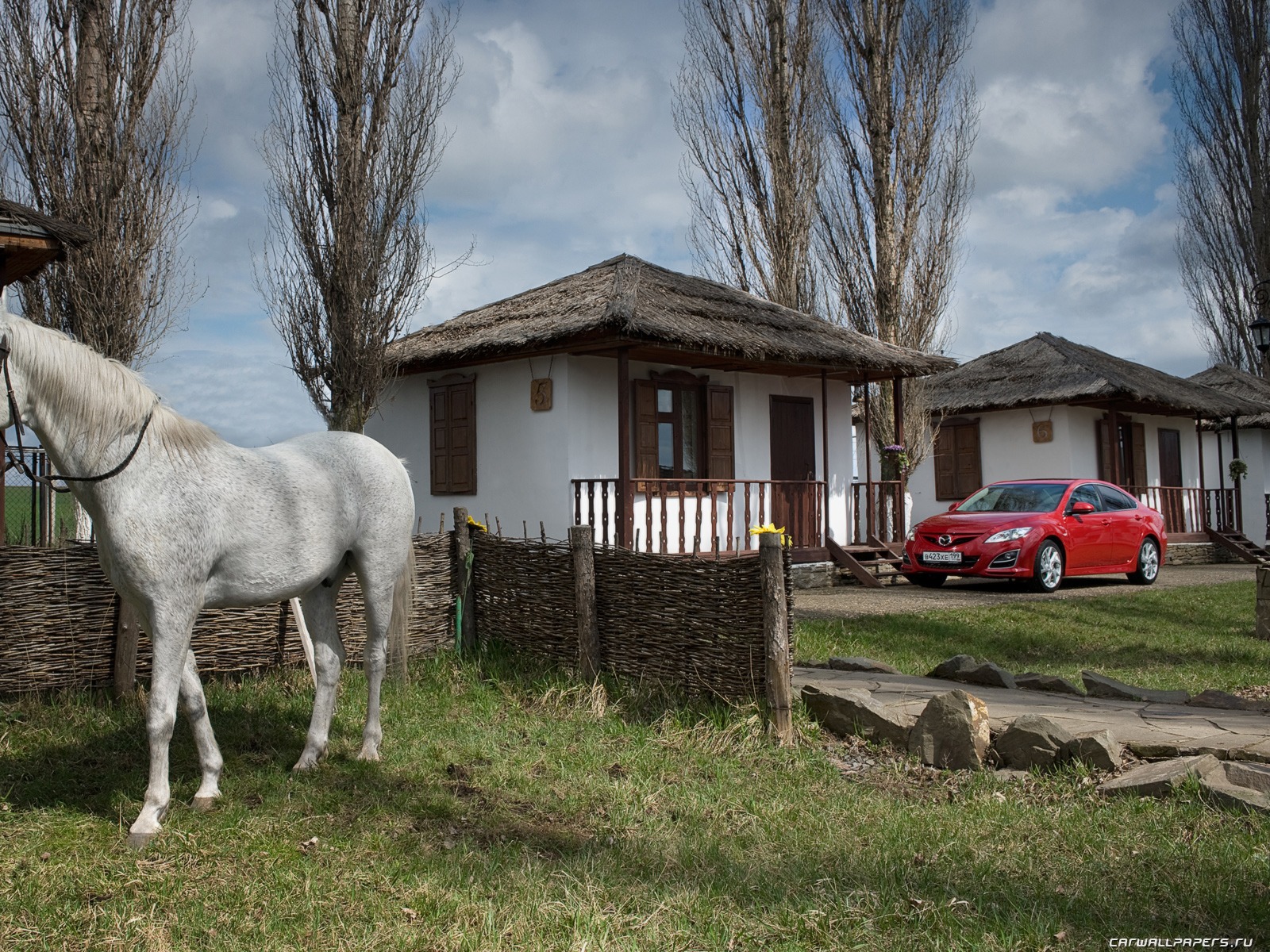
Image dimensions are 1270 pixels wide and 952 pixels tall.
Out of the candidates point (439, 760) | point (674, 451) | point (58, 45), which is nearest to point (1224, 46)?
point (674, 451)

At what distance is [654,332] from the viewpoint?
38.4ft

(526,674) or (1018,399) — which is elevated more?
(1018,399)

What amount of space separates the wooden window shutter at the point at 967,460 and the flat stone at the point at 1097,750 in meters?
17.5

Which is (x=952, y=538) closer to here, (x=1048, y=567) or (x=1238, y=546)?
(x=1048, y=567)

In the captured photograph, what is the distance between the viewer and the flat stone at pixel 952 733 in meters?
5.05

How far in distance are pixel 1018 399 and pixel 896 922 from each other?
59.9 ft

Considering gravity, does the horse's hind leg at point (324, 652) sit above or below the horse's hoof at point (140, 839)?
above

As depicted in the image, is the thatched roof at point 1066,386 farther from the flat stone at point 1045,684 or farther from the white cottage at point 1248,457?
the flat stone at point 1045,684

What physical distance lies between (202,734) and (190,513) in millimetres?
992

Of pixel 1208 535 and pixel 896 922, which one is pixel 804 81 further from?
pixel 896 922

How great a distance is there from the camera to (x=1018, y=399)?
19.9 m

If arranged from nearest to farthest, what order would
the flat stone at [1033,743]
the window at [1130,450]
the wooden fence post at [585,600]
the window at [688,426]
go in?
the flat stone at [1033,743]
the wooden fence post at [585,600]
the window at [688,426]
the window at [1130,450]

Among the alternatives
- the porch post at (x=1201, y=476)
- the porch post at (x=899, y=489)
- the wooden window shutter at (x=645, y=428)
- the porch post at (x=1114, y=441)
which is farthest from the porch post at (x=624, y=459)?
the porch post at (x=1201, y=476)

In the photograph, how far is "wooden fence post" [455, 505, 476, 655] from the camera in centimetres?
773
